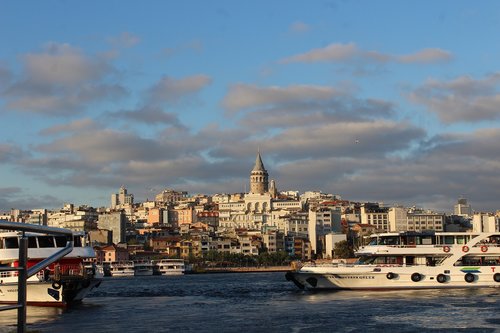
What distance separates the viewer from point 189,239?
174000 mm

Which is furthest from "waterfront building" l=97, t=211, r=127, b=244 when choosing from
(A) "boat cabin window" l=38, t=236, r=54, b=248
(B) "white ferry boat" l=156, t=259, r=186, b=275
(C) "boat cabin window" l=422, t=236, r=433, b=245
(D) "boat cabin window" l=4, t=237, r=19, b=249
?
(D) "boat cabin window" l=4, t=237, r=19, b=249

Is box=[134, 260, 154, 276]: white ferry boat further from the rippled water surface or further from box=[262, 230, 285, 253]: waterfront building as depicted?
the rippled water surface

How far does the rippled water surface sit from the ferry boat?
0.98m

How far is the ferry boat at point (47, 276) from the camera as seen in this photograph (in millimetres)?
39406

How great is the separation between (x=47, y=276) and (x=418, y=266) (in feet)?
73.1

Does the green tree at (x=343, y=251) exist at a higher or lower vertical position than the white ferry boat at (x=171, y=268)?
higher

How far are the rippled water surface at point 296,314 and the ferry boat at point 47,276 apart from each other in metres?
0.98

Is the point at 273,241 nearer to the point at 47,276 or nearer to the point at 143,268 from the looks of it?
the point at 143,268

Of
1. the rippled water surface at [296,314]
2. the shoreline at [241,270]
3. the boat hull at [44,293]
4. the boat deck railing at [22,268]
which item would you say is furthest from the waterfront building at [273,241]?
the boat deck railing at [22,268]

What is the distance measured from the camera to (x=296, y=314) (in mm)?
34031

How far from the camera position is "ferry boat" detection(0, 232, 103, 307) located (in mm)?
39406

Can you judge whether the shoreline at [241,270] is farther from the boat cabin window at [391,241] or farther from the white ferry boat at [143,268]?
the boat cabin window at [391,241]

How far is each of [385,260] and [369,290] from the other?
267 cm

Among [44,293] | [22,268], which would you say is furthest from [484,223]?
[22,268]
